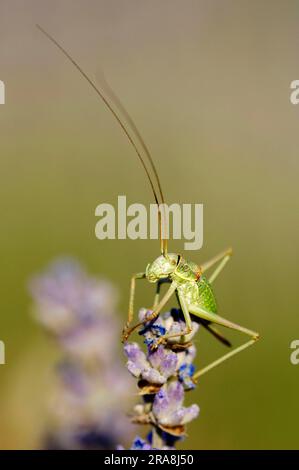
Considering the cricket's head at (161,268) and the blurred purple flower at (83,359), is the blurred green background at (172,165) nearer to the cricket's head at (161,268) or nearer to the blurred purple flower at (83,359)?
the blurred purple flower at (83,359)

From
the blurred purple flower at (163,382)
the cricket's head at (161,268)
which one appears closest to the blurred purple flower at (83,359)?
the cricket's head at (161,268)

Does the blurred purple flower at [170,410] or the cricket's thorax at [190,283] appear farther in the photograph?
the cricket's thorax at [190,283]

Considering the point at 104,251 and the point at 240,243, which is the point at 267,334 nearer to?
the point at 240,243

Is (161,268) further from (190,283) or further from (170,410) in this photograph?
(170,410)

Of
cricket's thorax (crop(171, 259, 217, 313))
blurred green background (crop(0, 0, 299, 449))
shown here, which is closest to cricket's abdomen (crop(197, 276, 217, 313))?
cricket's thorax (crop(171, 259, 217, 313))

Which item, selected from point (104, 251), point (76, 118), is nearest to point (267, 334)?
point (104, 251)

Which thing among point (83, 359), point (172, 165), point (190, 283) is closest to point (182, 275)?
point (190, 283)

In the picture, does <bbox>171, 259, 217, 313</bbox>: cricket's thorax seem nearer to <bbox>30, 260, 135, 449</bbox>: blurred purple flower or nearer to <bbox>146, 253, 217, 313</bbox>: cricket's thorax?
<bbox>146, 253, 217, 313</bbox>: cricket's thorax
